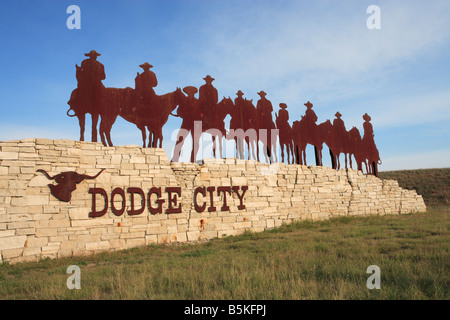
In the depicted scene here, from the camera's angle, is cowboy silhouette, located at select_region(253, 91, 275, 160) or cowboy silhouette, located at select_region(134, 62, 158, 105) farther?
cowboy silhouette, located at select_region(253, 91, 275, 160)

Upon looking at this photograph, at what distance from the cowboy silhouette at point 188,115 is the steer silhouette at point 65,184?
3702 millimetres

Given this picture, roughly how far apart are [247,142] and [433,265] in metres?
8.25

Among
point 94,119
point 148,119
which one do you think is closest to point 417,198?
point 148,119

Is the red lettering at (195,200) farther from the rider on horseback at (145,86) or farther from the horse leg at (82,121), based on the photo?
the horse leg at (82,121)

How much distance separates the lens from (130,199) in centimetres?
952

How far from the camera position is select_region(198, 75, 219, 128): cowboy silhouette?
1177cm

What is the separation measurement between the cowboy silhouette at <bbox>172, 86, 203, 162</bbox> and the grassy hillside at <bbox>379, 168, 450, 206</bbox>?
20.8m

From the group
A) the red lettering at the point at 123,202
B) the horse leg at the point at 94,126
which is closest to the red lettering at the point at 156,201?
the red lettering at the point at 123,202

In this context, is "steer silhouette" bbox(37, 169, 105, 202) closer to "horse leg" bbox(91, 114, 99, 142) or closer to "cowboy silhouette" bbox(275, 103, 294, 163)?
"horse leg" bbox(91, 114, 99, 142)

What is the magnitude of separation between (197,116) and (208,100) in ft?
2.74

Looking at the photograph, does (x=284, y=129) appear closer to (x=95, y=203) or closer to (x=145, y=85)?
(x=145, y=85)

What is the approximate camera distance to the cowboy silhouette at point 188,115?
11.3 meters

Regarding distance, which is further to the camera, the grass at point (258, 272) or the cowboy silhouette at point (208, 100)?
the cowboy silhouette at point (208, 100)

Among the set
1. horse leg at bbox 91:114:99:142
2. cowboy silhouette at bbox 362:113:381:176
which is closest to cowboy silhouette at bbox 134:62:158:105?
horse leg at bbox 91:114:99:142
